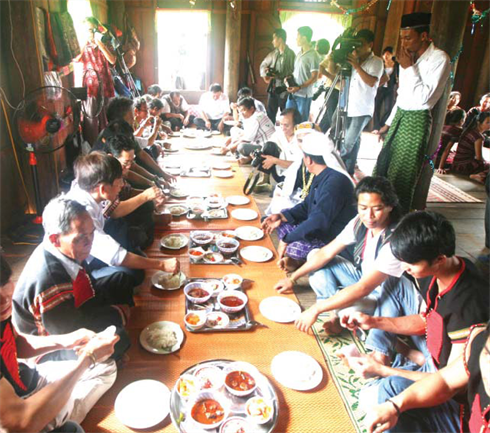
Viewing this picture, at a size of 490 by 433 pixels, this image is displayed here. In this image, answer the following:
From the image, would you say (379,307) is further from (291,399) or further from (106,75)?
(106,75)

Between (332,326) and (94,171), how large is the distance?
6.06ft

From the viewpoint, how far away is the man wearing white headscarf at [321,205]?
3004 millimetres

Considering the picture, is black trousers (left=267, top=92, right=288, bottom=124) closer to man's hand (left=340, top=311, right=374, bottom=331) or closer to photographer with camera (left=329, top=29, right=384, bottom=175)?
photographer with camera (left=329, top=29, right=384, bottom=175)

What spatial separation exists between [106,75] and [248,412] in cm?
596

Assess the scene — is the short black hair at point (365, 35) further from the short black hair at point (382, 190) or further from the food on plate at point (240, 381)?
the food on plate at point (240, 381)

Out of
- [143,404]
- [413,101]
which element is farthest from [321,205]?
[143,404]

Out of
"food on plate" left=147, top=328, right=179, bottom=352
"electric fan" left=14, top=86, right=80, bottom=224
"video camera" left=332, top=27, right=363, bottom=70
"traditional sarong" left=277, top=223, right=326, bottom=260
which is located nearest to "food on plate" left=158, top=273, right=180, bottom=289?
"food on plate" left=147, top=328, right=179, bottom=352

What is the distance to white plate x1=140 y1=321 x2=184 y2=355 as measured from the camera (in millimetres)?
1993

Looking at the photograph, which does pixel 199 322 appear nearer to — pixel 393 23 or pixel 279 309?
pixel 279 309

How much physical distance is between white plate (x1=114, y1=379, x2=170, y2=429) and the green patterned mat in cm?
88

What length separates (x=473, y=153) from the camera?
6.77 m

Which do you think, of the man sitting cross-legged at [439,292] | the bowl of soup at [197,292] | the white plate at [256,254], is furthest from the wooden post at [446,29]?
the bowl of soup at [197,292]

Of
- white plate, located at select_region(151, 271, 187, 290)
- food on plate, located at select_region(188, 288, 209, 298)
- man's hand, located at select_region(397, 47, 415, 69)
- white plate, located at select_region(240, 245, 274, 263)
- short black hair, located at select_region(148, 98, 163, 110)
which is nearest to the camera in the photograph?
food on plate, located at select_region(188, 288, 209, 298)

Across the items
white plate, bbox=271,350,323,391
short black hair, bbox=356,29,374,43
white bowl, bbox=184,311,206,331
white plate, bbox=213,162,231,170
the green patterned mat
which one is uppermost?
short black hair, bbox=356,29,374,43
